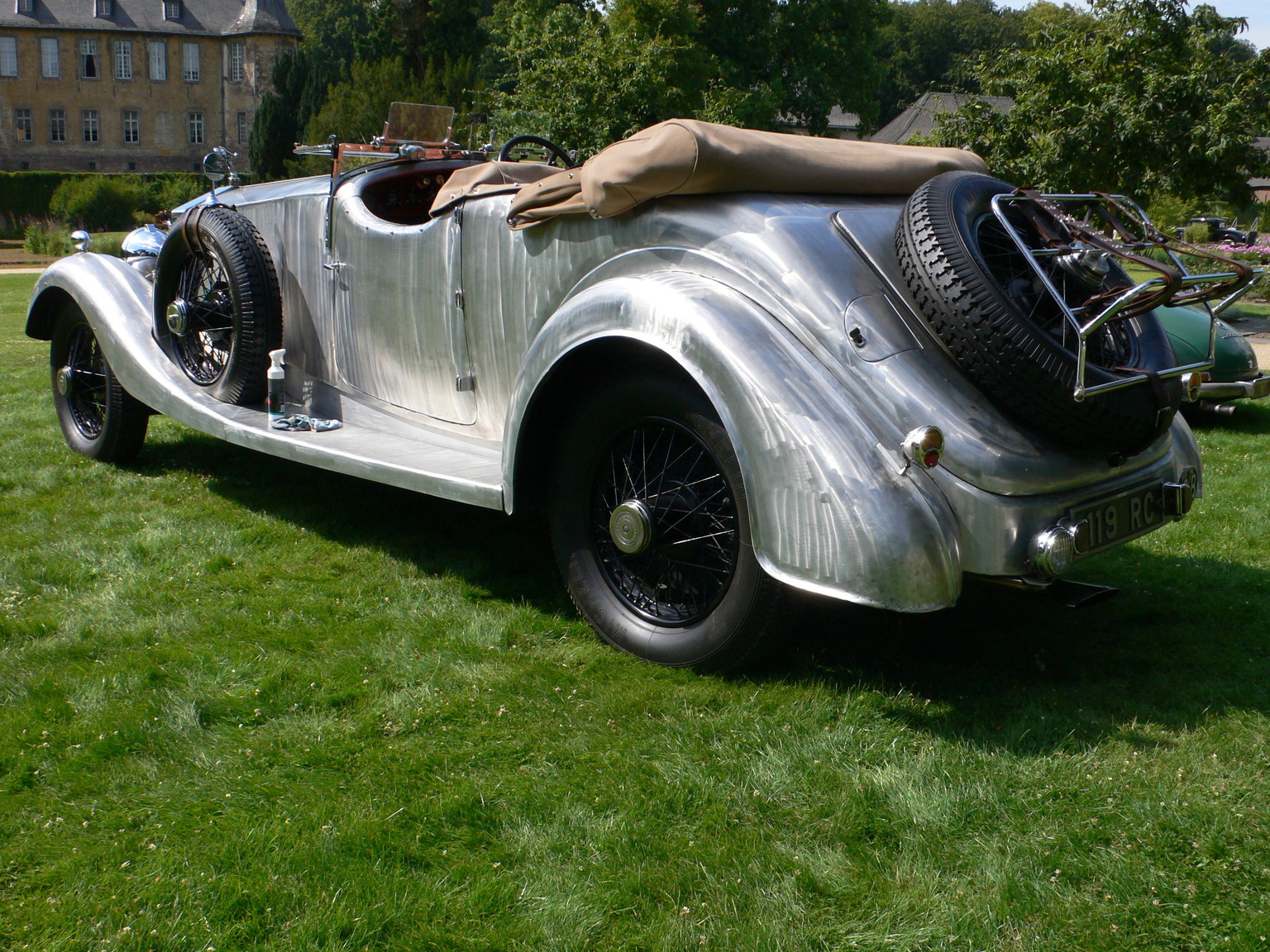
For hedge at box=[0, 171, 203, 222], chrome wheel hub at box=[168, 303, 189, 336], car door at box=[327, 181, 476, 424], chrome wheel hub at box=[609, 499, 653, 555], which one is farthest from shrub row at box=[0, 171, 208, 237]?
chrome wheel hub at box=[609, 499, 653, 555]

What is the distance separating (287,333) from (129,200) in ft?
136

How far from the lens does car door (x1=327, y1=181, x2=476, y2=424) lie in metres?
4.36

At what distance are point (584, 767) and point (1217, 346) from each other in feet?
20.4

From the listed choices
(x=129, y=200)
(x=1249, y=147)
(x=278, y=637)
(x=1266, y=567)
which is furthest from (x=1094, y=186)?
(x=129, y=200)

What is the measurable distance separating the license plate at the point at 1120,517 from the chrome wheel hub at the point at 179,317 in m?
3.87

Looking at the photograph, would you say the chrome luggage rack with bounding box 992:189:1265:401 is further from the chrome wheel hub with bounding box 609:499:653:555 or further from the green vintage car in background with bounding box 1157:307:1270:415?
the green vintage car in background with bounding box 1157:307:1270:415

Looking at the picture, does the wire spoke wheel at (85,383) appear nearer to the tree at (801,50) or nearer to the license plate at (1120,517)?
the license plate at (1120,517)

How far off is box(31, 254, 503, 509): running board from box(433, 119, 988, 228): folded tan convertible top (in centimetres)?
91

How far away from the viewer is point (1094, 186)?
1396 cm

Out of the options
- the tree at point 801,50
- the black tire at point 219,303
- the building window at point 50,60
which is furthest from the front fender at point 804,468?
the building window at point 50,60

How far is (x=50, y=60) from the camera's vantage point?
6397 centimetres

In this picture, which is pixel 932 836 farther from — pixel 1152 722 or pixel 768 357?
pixel 768 357

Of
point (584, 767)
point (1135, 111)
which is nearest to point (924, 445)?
point (584, 767)

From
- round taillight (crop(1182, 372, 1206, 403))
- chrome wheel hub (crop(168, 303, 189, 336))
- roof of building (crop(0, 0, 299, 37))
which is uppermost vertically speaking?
roof of building (crop(0, 0, 299, 37))
